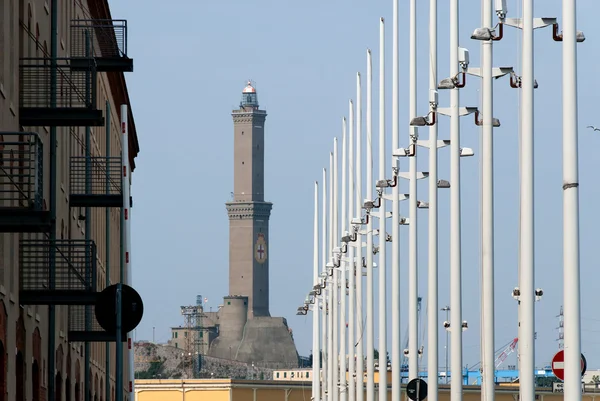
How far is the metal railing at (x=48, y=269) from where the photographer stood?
3338 cm

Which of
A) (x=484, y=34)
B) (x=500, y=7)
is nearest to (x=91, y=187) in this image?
(x=484, y=34)

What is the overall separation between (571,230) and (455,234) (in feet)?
55.6

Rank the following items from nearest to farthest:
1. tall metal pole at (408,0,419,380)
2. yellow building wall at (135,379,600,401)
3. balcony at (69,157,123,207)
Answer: balcony at (69,157,123,207), tall metal pole at (408,0,419,380), yellow building wall at (135,379,600,401)

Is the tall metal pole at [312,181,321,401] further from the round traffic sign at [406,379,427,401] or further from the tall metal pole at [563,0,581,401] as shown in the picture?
the tall metal pole at [563,0,581,401]

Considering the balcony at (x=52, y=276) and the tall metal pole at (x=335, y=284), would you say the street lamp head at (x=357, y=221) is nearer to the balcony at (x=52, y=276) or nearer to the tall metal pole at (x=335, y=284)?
the tall metal pole at (x=335, y=284)

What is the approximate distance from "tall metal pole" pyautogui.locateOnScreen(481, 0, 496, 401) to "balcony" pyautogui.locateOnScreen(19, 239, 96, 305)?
9.08m

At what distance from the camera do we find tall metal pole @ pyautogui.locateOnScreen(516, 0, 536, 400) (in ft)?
107

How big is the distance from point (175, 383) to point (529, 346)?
91497 millimetres

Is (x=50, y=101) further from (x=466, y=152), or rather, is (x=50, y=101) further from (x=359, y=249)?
(x=359, y=249)

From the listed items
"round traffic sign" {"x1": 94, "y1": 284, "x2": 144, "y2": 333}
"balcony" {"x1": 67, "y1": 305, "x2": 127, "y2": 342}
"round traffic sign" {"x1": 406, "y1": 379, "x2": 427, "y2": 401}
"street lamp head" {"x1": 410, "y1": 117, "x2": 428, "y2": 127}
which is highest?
"street lamp head" {"x1": 410, "y1": 117, "x2": 428, "y2": 127}

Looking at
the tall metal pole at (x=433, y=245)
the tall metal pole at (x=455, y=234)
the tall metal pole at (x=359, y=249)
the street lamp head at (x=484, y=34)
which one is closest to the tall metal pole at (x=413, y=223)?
the tall metal pole at (x=433, y=245)

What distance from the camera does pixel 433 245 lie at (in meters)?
47.3

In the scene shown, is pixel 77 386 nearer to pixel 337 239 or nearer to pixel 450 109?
pixel 450 109

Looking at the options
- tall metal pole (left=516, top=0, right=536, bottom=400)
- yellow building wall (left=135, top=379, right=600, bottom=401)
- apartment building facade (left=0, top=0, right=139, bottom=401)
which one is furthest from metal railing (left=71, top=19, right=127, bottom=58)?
yellow building wall (left=135, top=379, right=600, bottom=401)
